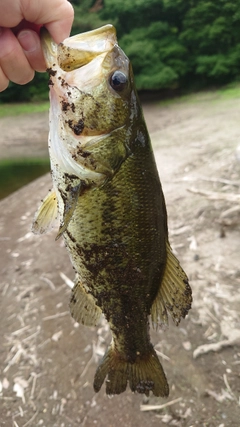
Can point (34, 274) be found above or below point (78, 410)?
below

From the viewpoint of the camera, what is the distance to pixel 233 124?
10.7 meters

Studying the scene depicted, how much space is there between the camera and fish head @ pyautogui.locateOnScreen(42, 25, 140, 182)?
61.4 inches

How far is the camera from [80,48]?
153 centimetres

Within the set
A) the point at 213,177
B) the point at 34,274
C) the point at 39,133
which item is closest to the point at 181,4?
the point at 39,133

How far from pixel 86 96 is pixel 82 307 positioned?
3.55ft

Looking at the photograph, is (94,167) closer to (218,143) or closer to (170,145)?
(218,143)

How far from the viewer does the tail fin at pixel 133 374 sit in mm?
2064

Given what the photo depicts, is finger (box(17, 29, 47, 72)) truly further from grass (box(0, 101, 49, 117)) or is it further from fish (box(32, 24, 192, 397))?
grass (box(0, 101, 49, 117))

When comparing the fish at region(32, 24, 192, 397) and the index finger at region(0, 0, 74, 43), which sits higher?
the index finger at region(0, 0, 74, 43)

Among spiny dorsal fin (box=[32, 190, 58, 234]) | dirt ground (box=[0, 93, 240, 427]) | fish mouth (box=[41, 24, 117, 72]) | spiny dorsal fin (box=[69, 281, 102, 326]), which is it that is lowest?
dirt ground (box=[0, 93, 240, 427])

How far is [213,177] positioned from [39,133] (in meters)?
11.6

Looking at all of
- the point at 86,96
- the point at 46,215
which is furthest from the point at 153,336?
the point at 86,96

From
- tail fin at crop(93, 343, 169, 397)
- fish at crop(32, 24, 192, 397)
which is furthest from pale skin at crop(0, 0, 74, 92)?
tail fin at crop(93, 343, 169, 397)

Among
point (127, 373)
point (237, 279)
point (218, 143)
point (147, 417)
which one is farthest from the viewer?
point (218, 143)
